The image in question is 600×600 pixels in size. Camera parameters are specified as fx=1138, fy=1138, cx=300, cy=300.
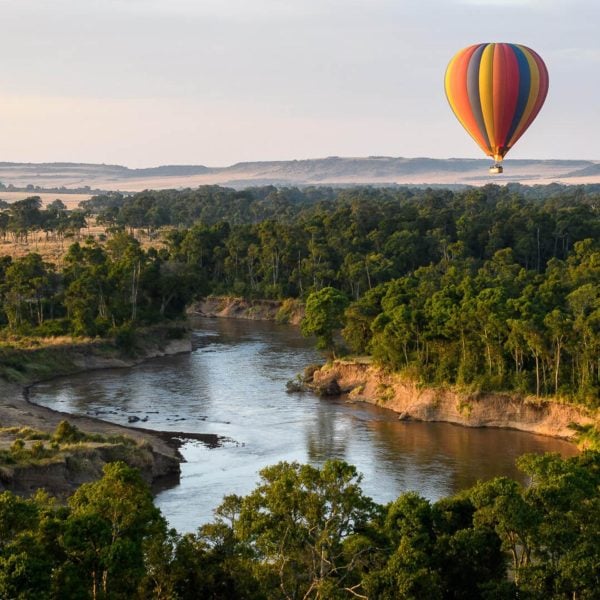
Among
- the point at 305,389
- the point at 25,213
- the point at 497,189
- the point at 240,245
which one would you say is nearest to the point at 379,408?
the point at 305,389

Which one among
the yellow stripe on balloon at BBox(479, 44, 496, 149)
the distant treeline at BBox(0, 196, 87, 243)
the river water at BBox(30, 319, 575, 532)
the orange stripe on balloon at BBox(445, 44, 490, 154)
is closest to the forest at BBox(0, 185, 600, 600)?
the distant treeline at BBox(0, 196, 87, 243)

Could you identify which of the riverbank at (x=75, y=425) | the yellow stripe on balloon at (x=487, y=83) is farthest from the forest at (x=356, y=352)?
the yellow stripe on balloon at (x=487, y=83)

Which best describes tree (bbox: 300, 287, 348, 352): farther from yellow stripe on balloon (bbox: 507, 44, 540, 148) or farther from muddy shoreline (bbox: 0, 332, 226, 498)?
yellow stripe on balloon (bbox: 507, 44, 540, 148)

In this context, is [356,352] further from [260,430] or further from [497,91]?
[497,91]

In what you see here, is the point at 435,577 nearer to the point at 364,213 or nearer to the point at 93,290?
the point at 93,290

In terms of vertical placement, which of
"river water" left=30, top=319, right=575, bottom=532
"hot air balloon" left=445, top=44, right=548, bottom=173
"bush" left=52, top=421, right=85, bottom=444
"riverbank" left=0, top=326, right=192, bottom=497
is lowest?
"river water" left=30, top=319, right=575, bottom=532
